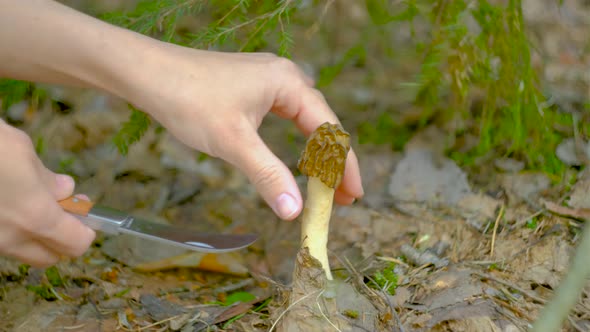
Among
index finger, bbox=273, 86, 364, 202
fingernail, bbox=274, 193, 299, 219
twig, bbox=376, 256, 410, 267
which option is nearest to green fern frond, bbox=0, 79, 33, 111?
index finger, bbox=273, 86, 364, 202

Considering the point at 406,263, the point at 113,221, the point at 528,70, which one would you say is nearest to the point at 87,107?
the point at 113,221

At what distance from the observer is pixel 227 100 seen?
4.90 ft

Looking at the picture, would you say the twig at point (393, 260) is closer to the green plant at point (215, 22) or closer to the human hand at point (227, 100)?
the human hand at point (227, 100)

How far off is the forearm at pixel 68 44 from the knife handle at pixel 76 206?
1.02ft

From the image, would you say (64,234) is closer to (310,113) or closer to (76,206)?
(76,206)

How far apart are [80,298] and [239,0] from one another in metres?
1.04

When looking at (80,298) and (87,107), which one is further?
(87,107)

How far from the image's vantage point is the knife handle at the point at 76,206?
156 cm

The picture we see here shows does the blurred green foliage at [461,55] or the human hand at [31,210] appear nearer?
the human hand at [31,210]

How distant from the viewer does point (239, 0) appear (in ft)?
6.09

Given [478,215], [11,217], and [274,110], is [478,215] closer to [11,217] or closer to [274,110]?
[274,110]

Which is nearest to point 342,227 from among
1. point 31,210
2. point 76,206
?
point 76,206

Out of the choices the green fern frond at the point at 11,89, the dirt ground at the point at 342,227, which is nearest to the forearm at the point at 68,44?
the green fern frond at the point at 11,89

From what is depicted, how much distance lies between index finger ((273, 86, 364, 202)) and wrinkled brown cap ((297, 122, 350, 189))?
232mm
